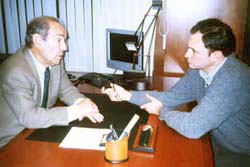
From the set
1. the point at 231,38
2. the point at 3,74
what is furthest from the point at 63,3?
the point at 231,38

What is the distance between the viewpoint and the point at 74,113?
70.1 inches

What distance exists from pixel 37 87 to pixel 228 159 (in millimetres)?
1159

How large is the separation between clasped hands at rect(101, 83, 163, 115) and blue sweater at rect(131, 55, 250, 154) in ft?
0.40

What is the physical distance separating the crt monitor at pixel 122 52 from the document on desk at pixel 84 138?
3.57 ft

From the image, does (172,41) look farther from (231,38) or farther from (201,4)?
(231,38)

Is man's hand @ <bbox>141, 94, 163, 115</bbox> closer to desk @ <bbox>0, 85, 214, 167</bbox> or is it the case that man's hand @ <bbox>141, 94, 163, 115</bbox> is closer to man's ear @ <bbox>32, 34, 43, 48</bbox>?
desk @ <bbox>0, 85, 214, 167</bbox>

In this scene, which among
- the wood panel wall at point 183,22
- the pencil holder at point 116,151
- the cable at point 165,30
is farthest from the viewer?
the cable at point 165,30

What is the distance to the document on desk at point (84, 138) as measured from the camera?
1.49m

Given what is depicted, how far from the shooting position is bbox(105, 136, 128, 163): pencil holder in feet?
4.30

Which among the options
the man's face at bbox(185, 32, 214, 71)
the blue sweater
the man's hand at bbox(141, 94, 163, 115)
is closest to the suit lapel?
the man's hand at bbox(141, 94, 163, 115)

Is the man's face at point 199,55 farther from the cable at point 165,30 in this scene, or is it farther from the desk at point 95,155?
the cable at point 165,30

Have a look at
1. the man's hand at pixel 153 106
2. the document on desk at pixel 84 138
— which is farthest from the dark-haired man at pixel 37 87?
the man's hand at pixel 153 106

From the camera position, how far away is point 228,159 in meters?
1.77

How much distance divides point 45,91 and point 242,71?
117 centimetres
